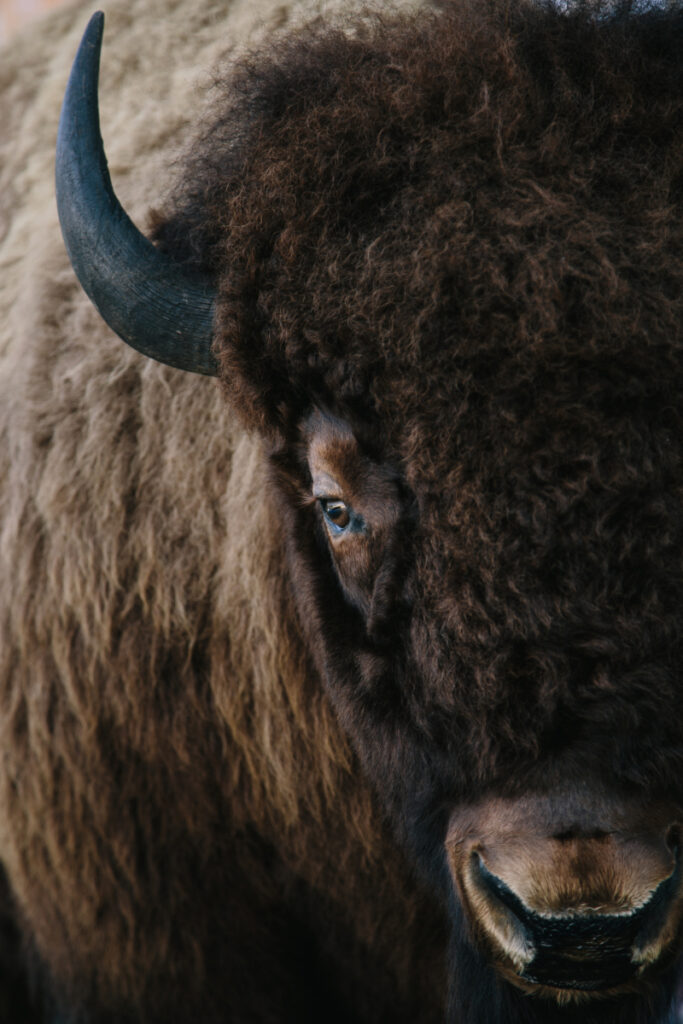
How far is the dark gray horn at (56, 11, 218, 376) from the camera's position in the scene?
2.44 metres

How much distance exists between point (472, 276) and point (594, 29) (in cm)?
Answer: 74

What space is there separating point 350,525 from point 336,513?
73mm

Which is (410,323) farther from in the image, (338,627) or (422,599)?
(338,627)

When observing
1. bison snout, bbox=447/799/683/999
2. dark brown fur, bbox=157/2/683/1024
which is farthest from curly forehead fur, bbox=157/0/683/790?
bison snout, bbox=447/799/683/999

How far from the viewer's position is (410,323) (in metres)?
2.12

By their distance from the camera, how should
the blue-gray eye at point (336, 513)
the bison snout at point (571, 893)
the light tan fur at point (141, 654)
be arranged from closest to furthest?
the bison snout at point (571, 893) → the blue-gray eye at point (336, 513) → the light tan fur at point (141, 654)

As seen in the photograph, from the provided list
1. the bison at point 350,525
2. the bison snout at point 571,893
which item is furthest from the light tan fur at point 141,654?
the bison snout at point 571,893

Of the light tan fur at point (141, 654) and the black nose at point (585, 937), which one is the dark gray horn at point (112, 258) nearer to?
the light tan fur at point (141, 654)

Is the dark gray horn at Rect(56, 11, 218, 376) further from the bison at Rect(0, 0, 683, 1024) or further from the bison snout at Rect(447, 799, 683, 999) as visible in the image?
the bison snout at Rect(447, 799, 683, 999)

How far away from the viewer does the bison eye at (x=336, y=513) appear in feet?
7.84

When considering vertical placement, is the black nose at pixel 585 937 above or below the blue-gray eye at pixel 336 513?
below

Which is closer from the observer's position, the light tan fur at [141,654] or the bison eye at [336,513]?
the bison eye at [336,513]

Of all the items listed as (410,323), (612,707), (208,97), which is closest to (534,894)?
(612,707)

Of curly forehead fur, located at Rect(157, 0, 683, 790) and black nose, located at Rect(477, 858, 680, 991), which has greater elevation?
curly forehead fur, located at Rect(157, 0, 683, 790)
